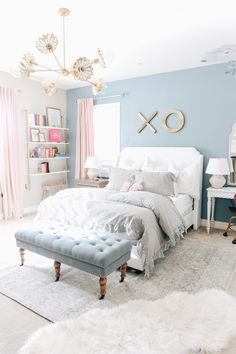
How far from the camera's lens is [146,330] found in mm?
1811

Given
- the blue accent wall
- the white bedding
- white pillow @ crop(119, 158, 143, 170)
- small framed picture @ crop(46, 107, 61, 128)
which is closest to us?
the white bedding

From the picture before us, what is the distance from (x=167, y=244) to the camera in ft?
9.83

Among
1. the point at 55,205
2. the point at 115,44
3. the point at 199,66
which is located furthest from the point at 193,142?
the point at 55,205

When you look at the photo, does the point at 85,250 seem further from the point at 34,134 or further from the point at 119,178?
the point at 34,134

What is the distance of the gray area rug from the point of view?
2.16 m

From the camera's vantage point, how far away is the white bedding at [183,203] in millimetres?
3593

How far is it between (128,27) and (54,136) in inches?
126

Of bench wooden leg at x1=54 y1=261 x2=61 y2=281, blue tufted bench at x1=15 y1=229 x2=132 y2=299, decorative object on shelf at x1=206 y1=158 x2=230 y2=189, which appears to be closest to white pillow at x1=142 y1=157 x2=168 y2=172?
decorative object on shelf at x1=206 y1=158 x2=230 y2=189

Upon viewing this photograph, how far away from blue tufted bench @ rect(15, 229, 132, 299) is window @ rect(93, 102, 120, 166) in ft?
9.69

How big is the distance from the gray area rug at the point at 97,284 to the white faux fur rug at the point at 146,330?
0.54ft

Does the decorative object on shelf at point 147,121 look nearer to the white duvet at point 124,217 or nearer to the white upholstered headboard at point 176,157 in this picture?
the white upholstered headboard at point 176,157

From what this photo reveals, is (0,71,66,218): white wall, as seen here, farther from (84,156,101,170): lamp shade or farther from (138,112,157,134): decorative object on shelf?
(138,112,157,134): decorative object on shelf

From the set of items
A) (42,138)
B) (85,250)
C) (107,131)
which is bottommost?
(85,250)

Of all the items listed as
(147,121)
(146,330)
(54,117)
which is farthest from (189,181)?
(54,117)
